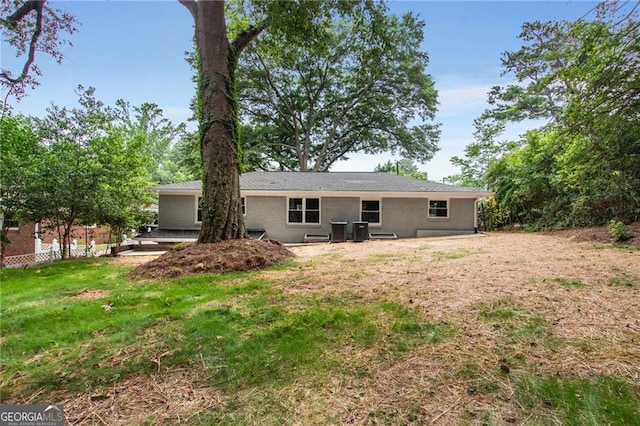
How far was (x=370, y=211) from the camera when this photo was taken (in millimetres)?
13977

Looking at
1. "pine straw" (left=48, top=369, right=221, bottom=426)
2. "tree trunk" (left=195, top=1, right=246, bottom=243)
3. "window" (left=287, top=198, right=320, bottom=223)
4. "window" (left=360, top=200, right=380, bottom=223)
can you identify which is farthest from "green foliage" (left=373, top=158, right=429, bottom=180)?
"pine straw" (left=48, top=369, right=221, bottom=426)

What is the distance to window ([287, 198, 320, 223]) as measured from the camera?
13742 millimetres

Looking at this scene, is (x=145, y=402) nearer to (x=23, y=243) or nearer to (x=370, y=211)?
(x=370, y=211)

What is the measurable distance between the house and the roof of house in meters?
0.04

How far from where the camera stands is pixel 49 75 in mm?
7223

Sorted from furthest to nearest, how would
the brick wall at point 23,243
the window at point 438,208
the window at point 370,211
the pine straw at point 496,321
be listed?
the window at point 438,208 → the window at point 370,211 → the brick wall at point 23,243 → the pine straw at point 496,321

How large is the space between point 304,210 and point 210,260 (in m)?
8.14

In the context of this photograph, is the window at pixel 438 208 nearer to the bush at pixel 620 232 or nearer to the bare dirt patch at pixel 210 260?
the bush at pixel 620 232

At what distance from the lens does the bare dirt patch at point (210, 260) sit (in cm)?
554

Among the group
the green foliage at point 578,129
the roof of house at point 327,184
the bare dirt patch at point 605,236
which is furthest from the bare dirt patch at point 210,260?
the bare dirt patch at point 605,236

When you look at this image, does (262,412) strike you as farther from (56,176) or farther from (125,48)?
(125,48)

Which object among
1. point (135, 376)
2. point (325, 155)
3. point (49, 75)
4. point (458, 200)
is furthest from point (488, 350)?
point (325, 155)

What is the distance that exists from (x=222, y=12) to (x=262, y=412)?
8.12 m

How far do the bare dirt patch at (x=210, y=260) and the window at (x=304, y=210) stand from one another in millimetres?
6900
